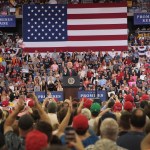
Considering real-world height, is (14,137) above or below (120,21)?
below

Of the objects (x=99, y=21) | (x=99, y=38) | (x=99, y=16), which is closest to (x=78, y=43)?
(x=99, y=38)

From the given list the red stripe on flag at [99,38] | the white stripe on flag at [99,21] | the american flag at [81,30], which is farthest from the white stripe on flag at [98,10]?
the red stripe on flag at [99,38]

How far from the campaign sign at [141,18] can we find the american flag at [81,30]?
1.15m

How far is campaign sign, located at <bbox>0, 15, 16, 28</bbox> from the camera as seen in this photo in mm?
33875

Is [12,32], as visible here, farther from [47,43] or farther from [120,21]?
[120,21]

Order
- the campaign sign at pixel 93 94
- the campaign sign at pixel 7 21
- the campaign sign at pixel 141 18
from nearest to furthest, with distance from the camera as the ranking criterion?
the campaign sign at pixel 93 94, the campaign sign at pixel 7 21, the campaign sign at pixel 141 18

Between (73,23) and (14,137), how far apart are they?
27.9 meters

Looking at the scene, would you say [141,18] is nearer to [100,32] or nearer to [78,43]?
[100,32]

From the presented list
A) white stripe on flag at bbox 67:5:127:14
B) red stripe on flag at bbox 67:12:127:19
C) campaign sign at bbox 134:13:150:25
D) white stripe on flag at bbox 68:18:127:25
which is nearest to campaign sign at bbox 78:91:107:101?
white stripe on flag at bbox 68:18:127:25

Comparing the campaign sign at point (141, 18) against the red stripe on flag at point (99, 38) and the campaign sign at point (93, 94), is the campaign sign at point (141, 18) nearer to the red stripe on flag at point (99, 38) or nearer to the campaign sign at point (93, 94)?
the red stripe on flag at point (99, 38)

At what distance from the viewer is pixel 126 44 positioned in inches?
1309

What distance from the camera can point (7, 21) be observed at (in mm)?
34062

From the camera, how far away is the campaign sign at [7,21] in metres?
33.9

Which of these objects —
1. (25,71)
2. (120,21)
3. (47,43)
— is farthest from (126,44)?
(25,71)
